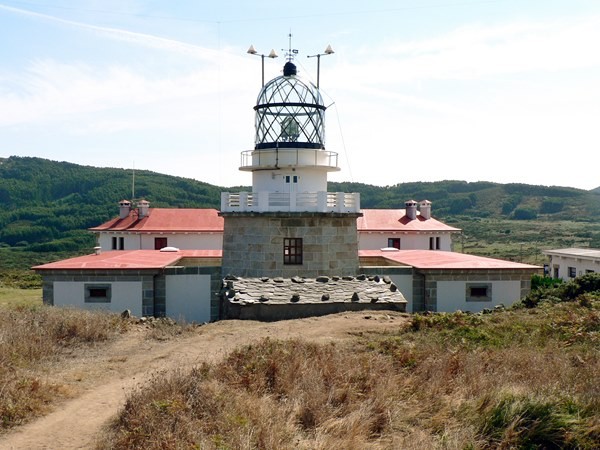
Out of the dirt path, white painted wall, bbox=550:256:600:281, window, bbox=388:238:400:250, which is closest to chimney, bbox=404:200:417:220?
window, bbox=388:238:400:250

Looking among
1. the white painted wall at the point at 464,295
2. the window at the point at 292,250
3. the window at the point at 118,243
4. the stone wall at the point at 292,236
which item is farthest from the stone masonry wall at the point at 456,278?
the window at the point at 118,243

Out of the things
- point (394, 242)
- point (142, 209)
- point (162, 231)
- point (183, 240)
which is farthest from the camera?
point (142, 209)

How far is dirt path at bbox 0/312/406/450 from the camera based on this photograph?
7117 millimetres

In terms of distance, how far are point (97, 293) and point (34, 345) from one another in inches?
314

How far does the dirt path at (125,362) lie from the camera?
7.12 m

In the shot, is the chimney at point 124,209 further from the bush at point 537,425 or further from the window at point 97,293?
the bush at point 537,425

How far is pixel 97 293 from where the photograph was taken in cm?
1845

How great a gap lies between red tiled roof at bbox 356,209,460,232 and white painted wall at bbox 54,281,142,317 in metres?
21.0

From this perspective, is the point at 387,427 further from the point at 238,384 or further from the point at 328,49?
the point at 328,49

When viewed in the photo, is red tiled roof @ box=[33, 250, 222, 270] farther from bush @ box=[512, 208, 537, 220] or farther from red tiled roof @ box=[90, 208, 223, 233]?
bush @ box=[512, 208, 537, 220]

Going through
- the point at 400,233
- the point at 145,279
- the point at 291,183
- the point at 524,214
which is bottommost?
the point at 145,279

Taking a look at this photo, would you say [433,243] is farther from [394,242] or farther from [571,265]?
[571,265]

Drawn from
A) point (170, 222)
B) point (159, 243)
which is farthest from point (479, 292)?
point (170, 222)

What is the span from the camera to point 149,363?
33.3ft
